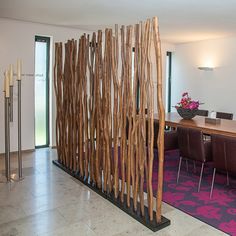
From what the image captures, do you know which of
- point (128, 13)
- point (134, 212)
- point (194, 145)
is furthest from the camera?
point (128, 13)

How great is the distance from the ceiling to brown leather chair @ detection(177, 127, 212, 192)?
181 cm

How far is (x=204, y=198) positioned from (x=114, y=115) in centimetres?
153

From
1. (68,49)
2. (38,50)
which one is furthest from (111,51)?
(38,50)

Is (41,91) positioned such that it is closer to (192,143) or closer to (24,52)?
(24,52)

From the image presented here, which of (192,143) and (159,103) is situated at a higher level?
(159,103)

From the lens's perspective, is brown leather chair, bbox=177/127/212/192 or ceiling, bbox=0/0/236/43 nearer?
brown leather chair, bbox=177/127/212/192

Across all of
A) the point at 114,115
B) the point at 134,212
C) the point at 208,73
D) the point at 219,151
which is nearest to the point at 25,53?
the point at 114,115

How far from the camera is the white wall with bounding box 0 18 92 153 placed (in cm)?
531

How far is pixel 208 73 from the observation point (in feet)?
A: 23.2

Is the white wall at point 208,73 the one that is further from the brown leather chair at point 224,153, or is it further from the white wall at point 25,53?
the brown leather chair at point 224,153

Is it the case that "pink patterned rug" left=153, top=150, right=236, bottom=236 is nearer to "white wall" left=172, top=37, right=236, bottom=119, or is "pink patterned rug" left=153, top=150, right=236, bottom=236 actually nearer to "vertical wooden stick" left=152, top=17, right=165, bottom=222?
"vertical wooden stick" left=152, top=17, right=165, bottom=222

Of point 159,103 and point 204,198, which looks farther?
point 204,198

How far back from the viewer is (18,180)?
13.3 feet

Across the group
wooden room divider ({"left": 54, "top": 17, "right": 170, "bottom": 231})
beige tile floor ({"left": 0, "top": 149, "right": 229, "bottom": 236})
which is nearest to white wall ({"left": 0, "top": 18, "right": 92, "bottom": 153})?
wooden room divider ({"left": 54, "top": 17, "right": 170, "bottom": 231})
